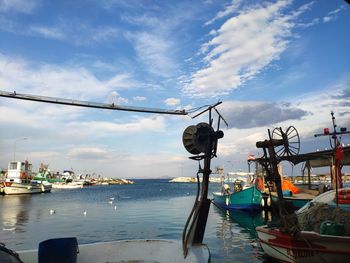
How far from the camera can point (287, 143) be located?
1245 centimetres

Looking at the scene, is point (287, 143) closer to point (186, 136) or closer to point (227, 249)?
point (186, 136)

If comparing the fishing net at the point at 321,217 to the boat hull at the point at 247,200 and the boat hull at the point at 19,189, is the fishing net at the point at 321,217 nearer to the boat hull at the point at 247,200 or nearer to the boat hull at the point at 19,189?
the boat hull at the point at 247,200

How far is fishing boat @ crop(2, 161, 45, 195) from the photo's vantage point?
76562 mm

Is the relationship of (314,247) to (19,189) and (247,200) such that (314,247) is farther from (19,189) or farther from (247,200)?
(19,189)

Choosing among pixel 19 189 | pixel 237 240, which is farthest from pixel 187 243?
pixel 19 189

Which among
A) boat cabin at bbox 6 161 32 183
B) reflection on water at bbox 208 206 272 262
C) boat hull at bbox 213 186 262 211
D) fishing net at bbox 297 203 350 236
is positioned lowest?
reflection on water at bbox 208 206 272 262

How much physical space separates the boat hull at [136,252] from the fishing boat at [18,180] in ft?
244

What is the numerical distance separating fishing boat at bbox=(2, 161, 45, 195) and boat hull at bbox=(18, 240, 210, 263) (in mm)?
74392

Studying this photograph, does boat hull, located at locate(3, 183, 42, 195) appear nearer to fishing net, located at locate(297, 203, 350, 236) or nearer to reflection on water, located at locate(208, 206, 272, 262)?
reflection on water, located at locate(208, 206, 272, 262)

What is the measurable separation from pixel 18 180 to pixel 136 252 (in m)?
78.5

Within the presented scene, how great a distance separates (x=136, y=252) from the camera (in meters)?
11.4

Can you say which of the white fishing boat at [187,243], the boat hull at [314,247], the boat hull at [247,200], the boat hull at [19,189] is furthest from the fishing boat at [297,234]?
the boat hull at [19,189]

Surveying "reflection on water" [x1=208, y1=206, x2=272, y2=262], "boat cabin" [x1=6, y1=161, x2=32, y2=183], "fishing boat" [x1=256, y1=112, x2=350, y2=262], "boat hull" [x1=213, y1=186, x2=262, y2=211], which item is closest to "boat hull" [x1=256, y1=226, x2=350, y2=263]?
"fishing boat" [x1=256, y1=112, x2=350, y2=262]

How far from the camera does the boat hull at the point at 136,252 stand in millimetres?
9841
